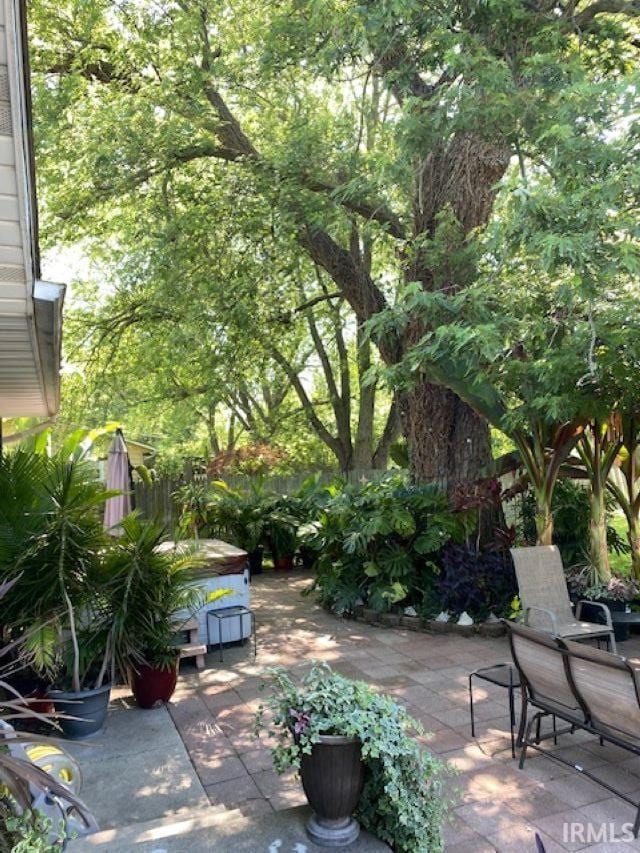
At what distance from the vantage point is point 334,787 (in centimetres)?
257

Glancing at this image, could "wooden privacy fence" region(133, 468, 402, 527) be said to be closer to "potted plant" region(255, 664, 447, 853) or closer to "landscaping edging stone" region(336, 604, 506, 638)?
"landscaping edging stone" region(336, 604, 506, 638)

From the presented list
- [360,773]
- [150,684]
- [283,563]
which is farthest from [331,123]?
[360,773]

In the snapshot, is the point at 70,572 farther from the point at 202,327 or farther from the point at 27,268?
the point at 202,327

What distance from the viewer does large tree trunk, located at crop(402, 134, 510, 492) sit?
23.4 feet

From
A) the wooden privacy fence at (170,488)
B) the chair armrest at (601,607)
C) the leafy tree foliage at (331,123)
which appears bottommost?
the chair armrest at (601,607)

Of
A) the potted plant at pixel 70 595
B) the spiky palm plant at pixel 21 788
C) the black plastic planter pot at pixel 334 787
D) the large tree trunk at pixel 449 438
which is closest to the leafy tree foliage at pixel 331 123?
the large tree trunk at pixel 449 438

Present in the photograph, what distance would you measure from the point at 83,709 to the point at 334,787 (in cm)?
257

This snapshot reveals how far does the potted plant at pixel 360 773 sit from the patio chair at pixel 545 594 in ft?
10.4

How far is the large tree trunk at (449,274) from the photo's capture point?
7.13 metres

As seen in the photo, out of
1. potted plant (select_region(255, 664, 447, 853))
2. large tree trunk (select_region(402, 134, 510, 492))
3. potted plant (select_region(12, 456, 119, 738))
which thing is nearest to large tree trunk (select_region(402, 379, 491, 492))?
large tree trunk (select_region(402, 134, 510, 492))

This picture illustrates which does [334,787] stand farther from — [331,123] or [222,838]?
[331,123]

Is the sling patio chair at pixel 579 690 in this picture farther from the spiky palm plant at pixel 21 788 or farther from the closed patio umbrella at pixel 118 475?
the closed patio umbrella at pixel 118 475

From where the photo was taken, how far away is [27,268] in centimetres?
291

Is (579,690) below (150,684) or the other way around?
the other way around
